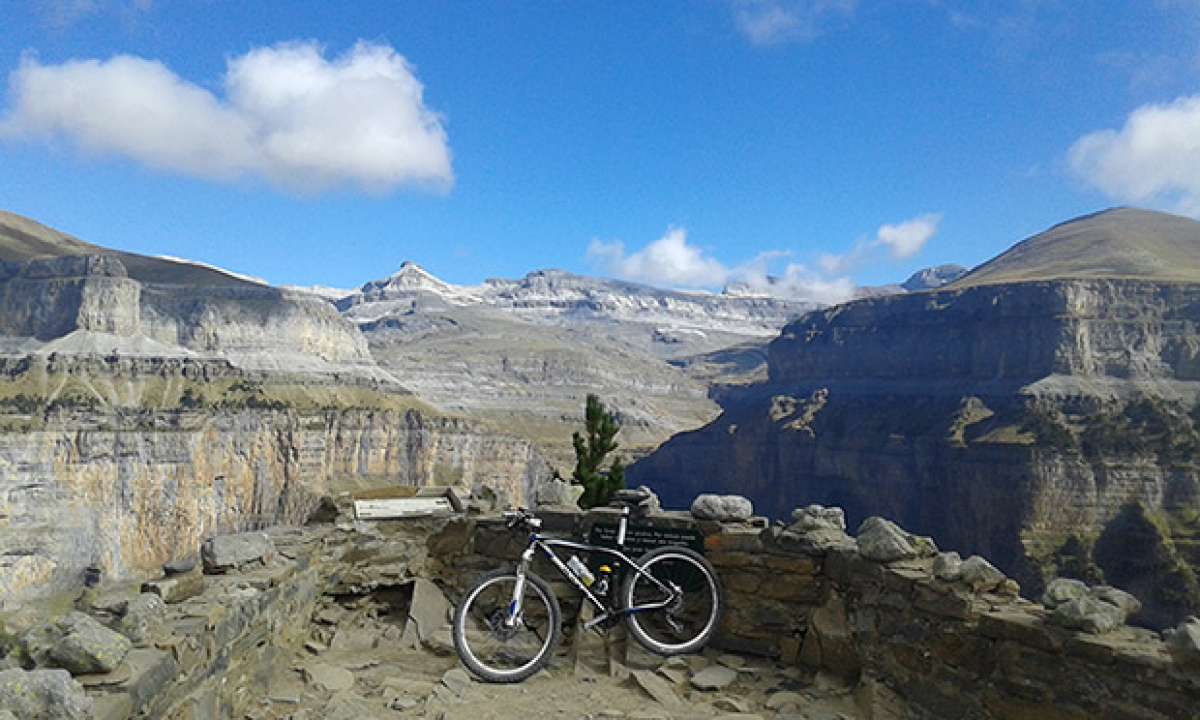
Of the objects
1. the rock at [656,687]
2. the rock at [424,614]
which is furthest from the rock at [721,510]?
the rock at [424,614]

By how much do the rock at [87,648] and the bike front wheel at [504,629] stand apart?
131 inches

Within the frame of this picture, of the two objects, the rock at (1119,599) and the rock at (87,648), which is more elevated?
the rock at (1119,599)

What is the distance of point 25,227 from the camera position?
504 ft

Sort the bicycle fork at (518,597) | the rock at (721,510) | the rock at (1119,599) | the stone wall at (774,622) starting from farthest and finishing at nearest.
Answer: the rock at (721,510) → the bicycle fork at (518,597) → the rock at (1119,599) → the stone wall at (774,622)

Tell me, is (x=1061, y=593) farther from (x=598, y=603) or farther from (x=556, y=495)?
(x=556, y=495)

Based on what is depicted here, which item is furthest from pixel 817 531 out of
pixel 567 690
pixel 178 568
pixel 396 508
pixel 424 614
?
pixel 178 568

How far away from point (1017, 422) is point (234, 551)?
10737cm

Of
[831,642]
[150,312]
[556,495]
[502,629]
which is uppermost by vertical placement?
[150,312]

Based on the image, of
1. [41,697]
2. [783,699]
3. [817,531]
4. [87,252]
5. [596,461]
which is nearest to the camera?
[41,697]

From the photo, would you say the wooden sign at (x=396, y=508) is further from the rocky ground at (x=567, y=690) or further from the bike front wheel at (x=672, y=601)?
the bike front wheel at (x=672, y=601)

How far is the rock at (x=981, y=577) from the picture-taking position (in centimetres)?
700

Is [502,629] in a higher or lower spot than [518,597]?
lower

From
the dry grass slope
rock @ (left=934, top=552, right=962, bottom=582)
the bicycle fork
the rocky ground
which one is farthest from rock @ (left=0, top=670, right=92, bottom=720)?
the dry grass slope

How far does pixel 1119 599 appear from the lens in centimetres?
630
